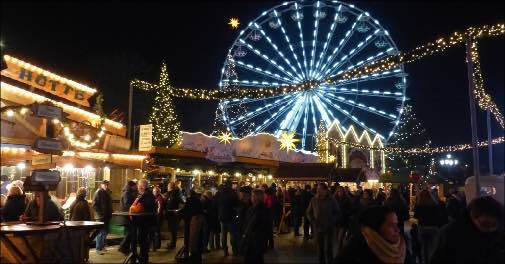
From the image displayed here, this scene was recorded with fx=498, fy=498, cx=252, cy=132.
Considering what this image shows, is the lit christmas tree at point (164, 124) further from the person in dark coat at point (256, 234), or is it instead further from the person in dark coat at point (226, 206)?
the person in dark coat at point (256, 234)

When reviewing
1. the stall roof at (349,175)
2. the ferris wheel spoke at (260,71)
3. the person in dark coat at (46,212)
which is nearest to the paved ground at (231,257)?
the person in dark coat at (46,212)

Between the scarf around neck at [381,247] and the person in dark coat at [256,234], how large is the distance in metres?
5.02

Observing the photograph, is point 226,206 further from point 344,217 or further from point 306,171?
point 306,171

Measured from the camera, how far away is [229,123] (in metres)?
29.6

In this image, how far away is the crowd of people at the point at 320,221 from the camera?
3477mm

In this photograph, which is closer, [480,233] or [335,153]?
[480,233]

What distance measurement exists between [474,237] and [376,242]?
2.21 ft

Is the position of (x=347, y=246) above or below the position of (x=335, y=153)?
below

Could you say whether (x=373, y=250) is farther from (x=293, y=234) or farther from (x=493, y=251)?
(x=293, y=234)

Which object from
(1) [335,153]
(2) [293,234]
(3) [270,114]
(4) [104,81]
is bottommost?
(2) [293,234]

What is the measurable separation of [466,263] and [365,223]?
71 cm

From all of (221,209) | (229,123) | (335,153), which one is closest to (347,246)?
(221,209)

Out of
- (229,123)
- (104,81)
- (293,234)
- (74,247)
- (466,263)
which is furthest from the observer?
(104,81)

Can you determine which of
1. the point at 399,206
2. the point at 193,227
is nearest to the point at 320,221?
the point at 399,206
